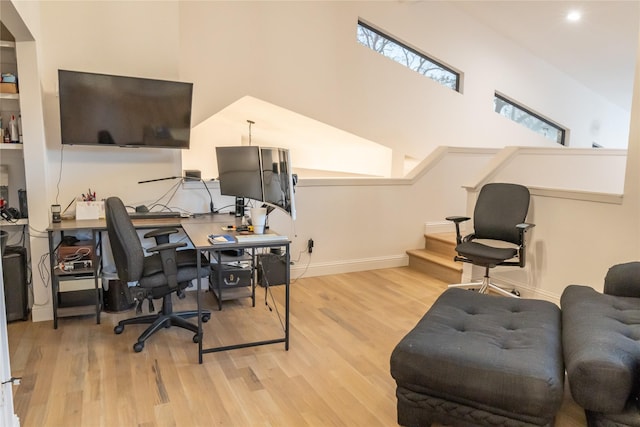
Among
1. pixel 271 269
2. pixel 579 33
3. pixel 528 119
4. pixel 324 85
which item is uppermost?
pixel 579 33

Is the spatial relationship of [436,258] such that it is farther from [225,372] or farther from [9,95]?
[9,95]

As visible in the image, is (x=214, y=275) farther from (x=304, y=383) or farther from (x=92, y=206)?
(x=304, y=383)

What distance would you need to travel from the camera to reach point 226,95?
189 inches

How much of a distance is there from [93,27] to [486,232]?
3.73 metres

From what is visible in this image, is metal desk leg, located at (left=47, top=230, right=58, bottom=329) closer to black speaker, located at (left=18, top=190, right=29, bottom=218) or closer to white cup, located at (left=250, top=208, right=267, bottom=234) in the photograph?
black speaker, located at (left=18, top=190, right=29, bottom=218)

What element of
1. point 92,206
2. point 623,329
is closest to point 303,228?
point 92,206

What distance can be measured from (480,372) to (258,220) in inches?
68.5

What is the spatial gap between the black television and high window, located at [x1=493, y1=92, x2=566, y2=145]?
15.7 feet

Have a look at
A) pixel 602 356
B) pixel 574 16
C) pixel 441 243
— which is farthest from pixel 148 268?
pixel 574 16

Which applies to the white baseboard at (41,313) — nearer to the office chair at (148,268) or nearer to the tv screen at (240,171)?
the office chair at (148,268)

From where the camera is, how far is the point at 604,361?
5.94 feet

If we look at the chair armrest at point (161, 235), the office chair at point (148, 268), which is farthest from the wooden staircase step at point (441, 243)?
the chair armrest at point (161, 235)

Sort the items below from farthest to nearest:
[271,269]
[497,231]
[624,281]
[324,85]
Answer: [324,85], [271,269], [497,231], [624,281]

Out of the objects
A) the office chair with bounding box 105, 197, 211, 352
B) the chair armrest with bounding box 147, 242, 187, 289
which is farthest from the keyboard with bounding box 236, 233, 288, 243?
the chair armrest with bounding box 147, 242, 187, 289
